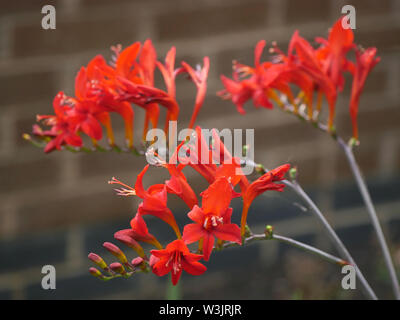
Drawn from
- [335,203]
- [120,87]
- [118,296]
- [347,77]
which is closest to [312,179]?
[335,203]

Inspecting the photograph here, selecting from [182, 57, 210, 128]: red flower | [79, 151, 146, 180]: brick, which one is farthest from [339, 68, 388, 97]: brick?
[182, 57, 210, 128]: red flower

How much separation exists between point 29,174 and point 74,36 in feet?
1.26

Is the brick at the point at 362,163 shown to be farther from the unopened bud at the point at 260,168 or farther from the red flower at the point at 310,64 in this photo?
the unopened bud at the point at 260,168

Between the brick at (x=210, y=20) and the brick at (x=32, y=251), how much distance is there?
64cm

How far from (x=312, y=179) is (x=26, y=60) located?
3.24 ft

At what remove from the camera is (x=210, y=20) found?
1785mm

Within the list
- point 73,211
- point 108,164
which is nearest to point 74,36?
point 108,164

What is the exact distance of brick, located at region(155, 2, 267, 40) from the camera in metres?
1.72

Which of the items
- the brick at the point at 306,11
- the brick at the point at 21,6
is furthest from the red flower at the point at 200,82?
the brick at the point at 306,11

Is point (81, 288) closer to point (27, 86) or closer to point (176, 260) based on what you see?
point (27, 86)

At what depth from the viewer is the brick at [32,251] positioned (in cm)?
164

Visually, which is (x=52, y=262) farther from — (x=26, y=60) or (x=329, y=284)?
(x=329, y=284)

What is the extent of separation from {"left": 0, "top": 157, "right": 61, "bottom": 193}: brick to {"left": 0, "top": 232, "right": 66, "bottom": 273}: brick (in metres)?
0.15

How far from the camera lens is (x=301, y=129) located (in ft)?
6.50
